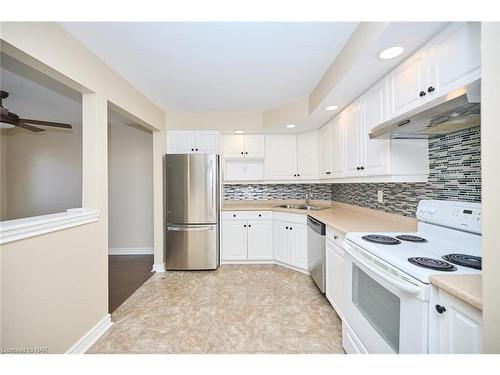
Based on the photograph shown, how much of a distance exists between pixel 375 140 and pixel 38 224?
246 cm

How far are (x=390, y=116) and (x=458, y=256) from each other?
100 cm

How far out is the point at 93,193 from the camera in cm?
177

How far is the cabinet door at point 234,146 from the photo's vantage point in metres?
3.48

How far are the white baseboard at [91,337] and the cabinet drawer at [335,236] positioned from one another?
2.10 m

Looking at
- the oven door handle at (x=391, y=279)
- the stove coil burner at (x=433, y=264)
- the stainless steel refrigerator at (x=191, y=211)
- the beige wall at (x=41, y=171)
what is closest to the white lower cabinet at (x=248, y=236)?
the stainless steel refrigerator at (x=191, y=211)

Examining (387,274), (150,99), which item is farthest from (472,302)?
(150,99)

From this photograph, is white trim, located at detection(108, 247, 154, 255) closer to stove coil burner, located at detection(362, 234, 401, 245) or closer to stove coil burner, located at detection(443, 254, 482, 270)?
stove coil burner, located at detection(362, 234, 401, 245)

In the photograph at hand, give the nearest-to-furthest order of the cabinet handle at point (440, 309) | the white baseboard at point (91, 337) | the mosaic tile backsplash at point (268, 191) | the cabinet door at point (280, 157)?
the cabinet handle at point (440, 309) < the white baseboard at point (91, 337) < the cabinet door at point (280, 157) < the mosaic tile backsplash at point (268, 191)

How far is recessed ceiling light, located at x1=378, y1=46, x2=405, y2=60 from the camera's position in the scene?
131 centimetres

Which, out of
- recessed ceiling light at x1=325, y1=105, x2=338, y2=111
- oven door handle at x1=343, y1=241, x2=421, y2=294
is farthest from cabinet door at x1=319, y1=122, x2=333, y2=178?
oven door handle at x1=343, y1=241, x2=421, y2=294

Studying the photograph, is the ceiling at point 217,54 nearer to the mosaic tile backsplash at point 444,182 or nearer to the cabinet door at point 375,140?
the cabinet door at point 375,140

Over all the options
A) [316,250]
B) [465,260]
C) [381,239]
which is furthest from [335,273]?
[465,260]

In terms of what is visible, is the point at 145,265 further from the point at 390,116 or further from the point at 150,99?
the point at 390,116

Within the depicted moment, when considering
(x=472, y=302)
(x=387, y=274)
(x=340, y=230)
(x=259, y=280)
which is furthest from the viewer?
(x=259, y=280)
